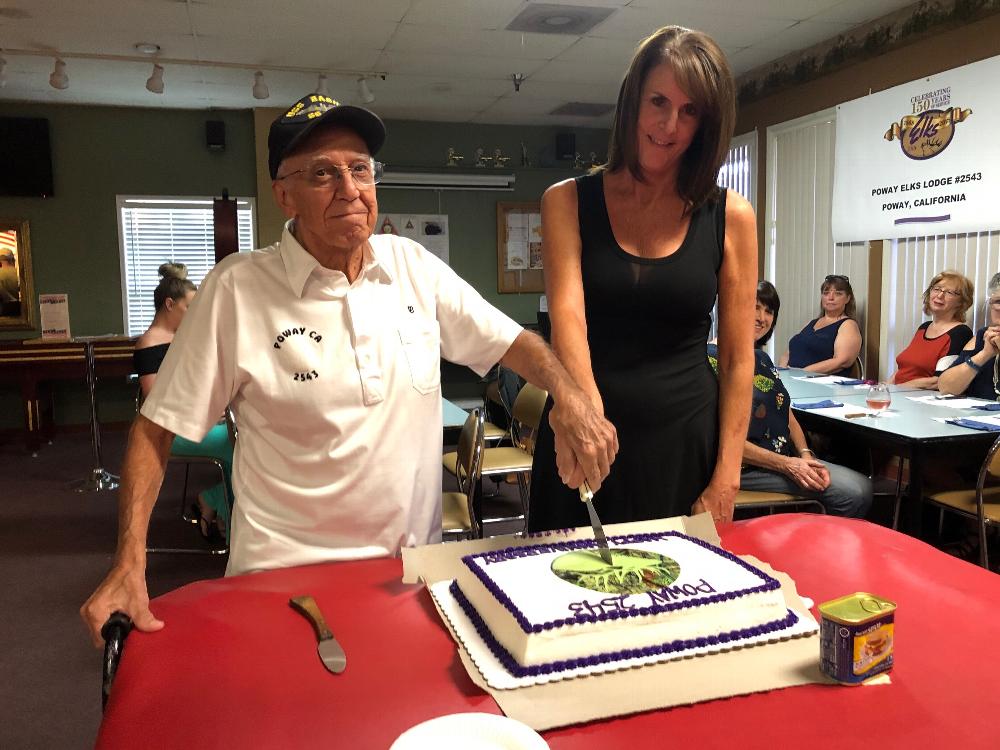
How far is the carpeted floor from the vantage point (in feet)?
8.29

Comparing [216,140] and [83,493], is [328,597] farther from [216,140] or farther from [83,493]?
[216,140]

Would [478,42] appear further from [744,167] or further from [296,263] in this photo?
[296,263]

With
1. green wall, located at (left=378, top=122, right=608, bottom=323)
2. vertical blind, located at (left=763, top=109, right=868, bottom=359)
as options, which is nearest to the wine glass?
vertical blind, located at (left=763, top=109, right=868, bottom=359)

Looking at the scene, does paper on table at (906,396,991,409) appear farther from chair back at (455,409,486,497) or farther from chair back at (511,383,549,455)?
chair back at (455,409,486,497)

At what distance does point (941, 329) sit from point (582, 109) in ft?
14.1

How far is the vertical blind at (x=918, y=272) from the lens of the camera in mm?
4812

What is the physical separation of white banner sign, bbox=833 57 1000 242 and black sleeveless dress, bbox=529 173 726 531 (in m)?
4.11

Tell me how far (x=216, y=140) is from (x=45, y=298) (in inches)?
86.7

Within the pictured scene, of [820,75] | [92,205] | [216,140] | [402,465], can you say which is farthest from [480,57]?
[402,465]

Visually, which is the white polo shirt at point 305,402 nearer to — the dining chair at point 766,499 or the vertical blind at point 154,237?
the dining chair at point 766,499

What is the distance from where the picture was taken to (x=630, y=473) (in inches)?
59.6

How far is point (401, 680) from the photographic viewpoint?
2.81 ft

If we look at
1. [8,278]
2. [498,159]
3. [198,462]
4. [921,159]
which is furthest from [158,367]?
[498,159]

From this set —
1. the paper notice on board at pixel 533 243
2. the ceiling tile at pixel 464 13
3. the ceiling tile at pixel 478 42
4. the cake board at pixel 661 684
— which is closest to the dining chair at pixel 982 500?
the cake board at pixel 661 684
